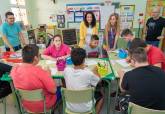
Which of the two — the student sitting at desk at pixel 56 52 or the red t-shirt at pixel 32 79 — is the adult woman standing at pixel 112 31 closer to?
the student sitting at desk at pixel 56 52

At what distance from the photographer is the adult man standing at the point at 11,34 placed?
142 inches

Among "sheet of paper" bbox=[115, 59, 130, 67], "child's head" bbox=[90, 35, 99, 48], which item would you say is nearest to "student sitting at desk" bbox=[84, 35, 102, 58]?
"child's head" bbox=[90, 35, 99, 48]

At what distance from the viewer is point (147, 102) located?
1615 millimetres

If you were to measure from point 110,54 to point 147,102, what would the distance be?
1.81 meters

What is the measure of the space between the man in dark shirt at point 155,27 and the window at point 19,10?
3.15 meters

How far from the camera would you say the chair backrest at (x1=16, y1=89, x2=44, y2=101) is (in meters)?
1.89

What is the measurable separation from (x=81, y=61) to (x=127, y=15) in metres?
3.29

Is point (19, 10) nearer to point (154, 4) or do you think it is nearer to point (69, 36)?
point (69, 36)

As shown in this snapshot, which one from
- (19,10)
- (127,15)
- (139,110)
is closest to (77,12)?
(127,15)

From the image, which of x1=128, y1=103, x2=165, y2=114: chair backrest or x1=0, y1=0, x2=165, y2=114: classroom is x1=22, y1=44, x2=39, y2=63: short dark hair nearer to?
x1=0, y1=0, x2=165, y2=114: classroom

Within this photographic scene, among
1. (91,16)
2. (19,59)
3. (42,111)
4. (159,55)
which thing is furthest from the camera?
(91,16)

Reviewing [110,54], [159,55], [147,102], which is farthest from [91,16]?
[147,102]

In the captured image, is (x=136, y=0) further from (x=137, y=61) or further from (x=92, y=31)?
(x=137, y=61)

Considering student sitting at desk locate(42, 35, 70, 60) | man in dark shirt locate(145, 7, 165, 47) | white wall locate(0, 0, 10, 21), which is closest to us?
student sitting at desk locate(42, 35, 70, 60)
